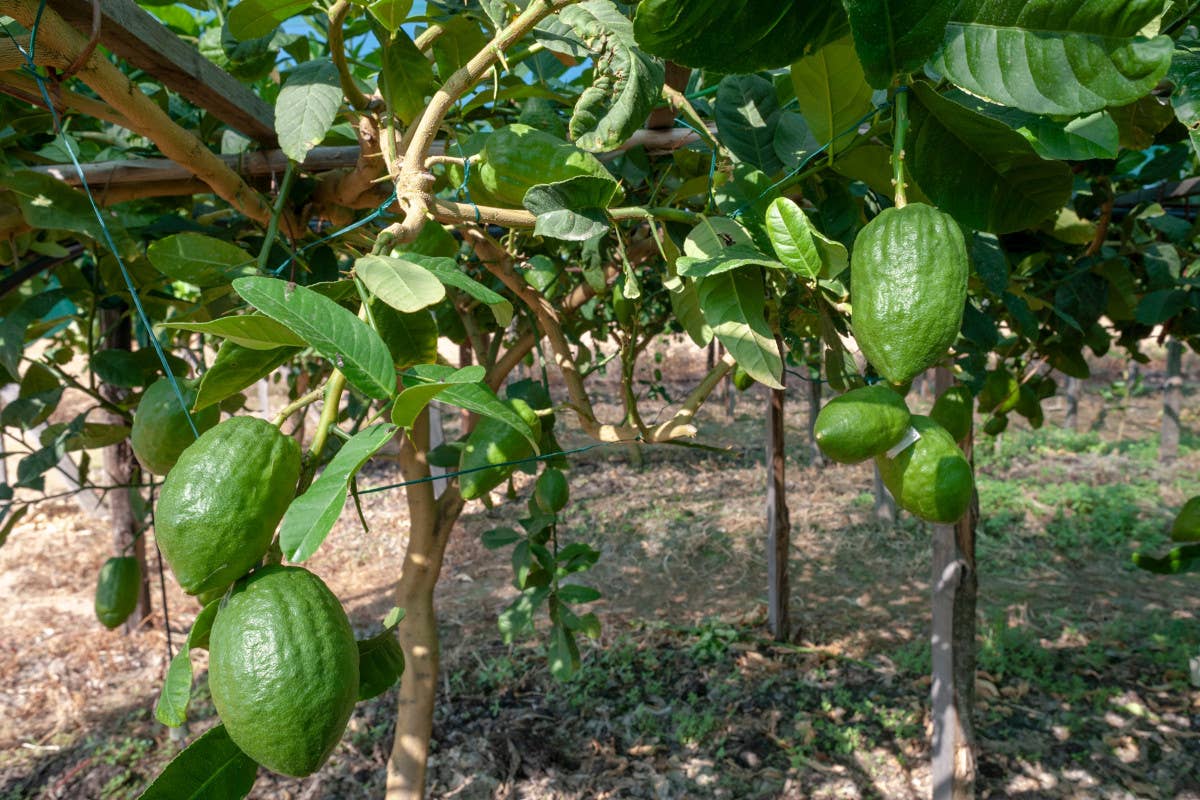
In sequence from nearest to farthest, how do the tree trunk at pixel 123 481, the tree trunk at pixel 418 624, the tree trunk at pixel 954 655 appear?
the tree trunk at pixel 418 624 → the tree trunk at pixel 123 481 → the tree trunk at pixel 954 655

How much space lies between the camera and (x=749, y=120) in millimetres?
777

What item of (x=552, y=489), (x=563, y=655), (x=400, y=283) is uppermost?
(x=400, y=283)

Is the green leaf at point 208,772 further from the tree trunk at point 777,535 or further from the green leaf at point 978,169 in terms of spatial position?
the tree trunk at point 777,535

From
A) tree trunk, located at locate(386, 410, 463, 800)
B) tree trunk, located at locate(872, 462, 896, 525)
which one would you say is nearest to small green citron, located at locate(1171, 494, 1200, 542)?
tree trunk, located at locate(386, 410, 463, 800)

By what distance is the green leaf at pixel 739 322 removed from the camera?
658 millimetres

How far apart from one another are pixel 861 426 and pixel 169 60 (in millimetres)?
784

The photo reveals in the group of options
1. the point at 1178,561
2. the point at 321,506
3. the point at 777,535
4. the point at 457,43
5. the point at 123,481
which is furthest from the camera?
the point at 777,535

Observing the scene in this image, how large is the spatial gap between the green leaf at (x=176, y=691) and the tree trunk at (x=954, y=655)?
6.71ft

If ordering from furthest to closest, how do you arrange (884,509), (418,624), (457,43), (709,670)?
(884,509) < (709,670) < (418,624) < (457,43)

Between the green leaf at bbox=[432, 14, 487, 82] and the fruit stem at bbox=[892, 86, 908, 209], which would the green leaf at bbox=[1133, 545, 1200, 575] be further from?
the green leaf at bbox=[432, 14, 487, 82]

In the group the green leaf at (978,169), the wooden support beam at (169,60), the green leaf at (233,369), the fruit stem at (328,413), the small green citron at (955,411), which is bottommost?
the small green citron at (955,411)

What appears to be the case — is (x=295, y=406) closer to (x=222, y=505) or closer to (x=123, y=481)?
(x=222, y=505)

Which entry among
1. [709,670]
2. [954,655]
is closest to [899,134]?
[954,655]

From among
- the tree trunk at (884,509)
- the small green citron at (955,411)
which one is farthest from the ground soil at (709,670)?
the small green citron at (955,411)
